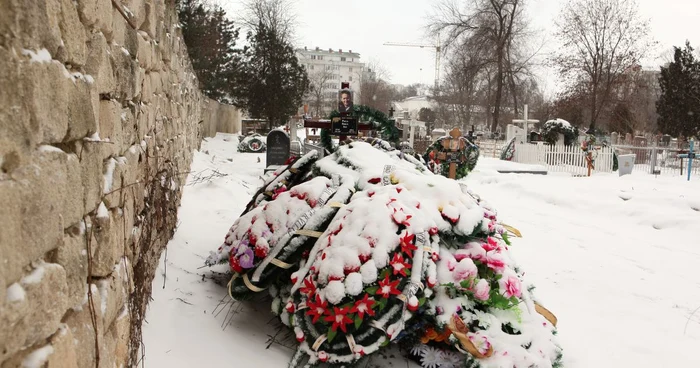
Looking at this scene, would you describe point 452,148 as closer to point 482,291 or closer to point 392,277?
point 482,291

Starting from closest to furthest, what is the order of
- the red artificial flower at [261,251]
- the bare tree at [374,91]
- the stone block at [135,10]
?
the stone block at [135,10], the red artificial flower at [261,251], the bare tree at [374,91]

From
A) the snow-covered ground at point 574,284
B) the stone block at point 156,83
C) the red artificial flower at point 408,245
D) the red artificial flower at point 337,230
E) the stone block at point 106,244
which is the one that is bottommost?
the snow-covered ground at point 574,284

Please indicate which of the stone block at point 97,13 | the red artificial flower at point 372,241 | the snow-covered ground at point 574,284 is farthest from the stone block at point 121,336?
the red artificial flower at point 372,241

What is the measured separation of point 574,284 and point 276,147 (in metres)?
7.94

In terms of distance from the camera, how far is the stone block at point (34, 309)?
1.08 meters

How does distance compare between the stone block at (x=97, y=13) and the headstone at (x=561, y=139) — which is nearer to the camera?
the stone block at (x=97, y=13)

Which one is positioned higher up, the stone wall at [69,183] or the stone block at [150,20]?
the stone block at [150,20]

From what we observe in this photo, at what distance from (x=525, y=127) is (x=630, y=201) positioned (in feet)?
38.5

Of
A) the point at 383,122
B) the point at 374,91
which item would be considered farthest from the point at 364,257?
the point at 374,91

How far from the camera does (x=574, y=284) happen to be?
5.16 metres

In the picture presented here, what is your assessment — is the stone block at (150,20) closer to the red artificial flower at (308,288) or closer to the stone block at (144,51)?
the stone block at (144,51)

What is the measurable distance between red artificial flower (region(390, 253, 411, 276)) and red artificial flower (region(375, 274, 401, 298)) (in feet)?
0.21

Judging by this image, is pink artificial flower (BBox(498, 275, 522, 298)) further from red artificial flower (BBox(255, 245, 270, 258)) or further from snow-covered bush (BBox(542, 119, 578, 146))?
snow-covered bush (BBox(542, 119, 578, 146))

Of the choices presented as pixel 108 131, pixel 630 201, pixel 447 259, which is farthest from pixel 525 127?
pixel 108 131
